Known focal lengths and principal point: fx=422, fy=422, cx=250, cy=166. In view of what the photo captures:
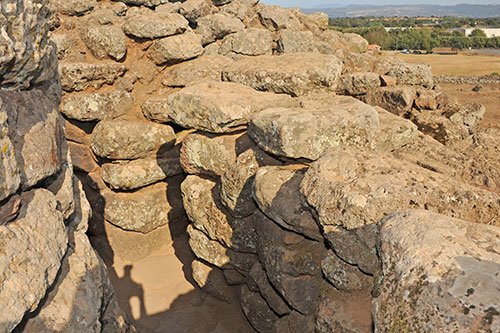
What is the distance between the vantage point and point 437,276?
304 cm

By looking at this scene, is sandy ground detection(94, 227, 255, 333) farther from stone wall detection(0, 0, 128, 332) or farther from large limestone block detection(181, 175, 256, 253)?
stone wall detection(0, 0, 128, 332)

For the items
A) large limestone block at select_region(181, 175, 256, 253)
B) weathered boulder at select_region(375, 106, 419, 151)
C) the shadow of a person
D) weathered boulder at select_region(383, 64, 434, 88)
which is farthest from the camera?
weathered boulder at select_region(383, 64, 434, 88)

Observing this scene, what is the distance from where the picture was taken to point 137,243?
9414 millimetres

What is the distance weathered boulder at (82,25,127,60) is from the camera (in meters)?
9.61

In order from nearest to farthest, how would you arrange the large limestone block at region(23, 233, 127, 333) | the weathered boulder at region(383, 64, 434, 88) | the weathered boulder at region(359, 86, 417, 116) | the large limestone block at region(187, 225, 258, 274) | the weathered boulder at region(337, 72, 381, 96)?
the large limestone block at region(23, 233, 127, 333)
the large limestone block at region(187, 225, 258, 274)
the weathered boulder at region(359, 86, 417, 116)
the weathered boulder at region(337, 72, 381, 96)
the weathered boulder at region(383, 64, 434, 88)

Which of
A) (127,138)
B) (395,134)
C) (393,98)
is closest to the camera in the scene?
(395,134)

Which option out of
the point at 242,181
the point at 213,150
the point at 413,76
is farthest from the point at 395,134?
the point at 413,76

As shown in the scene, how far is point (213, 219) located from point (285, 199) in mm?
2281

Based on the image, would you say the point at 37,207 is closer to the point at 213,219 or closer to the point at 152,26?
the point at 213,219

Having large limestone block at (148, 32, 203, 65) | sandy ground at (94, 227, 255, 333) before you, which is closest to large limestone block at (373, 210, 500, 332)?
sandy ground at (94, 227, 255, 333)

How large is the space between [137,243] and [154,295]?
5.03 ft

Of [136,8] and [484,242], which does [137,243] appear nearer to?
[136,8]

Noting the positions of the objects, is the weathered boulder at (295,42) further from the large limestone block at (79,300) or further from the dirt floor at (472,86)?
the large limestone block at (79,300)

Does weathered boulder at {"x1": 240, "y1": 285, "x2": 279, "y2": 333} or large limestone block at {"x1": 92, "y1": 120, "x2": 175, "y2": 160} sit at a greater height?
large limestone block at {"x1": 92, "y1": 120, "x2": 175, "y2": 160}
